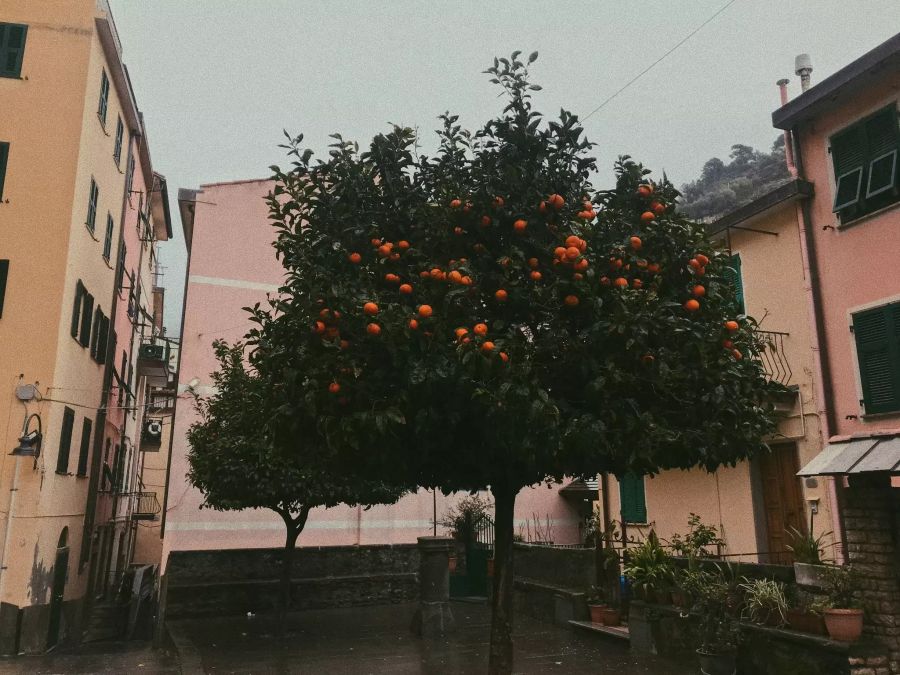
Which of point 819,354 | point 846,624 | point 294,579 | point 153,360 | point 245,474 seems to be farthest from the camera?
point 153,360

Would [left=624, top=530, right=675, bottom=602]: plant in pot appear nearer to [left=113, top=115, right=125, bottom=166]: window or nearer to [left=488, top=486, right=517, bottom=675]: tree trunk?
[left=488, top=486, right=517, bottom=675]: tree trunk

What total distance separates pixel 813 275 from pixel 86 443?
16.9m

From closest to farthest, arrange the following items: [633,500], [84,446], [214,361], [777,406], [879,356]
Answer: [879,356], [777,406], [633,500], [84,446], [214,361]

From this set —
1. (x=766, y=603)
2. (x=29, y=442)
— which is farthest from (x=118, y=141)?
(x=766, y=603)

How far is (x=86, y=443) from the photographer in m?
18.0

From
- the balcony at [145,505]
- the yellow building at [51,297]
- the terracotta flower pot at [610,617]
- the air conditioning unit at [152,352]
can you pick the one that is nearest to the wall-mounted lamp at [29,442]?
the yellow building at [51,297]

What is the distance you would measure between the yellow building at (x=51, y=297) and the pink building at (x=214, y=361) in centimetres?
229

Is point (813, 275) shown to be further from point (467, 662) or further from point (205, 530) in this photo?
point (205, 530)

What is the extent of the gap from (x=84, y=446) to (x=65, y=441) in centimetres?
212

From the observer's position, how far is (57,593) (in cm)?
→ 1572

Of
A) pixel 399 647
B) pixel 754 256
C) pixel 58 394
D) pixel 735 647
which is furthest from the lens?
pixel 58 394

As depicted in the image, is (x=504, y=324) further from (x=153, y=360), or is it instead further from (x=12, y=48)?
(x=153, y=360)

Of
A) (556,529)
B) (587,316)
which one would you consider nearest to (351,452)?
(587,316)

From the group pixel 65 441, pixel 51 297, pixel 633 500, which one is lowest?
pixel 633 500
